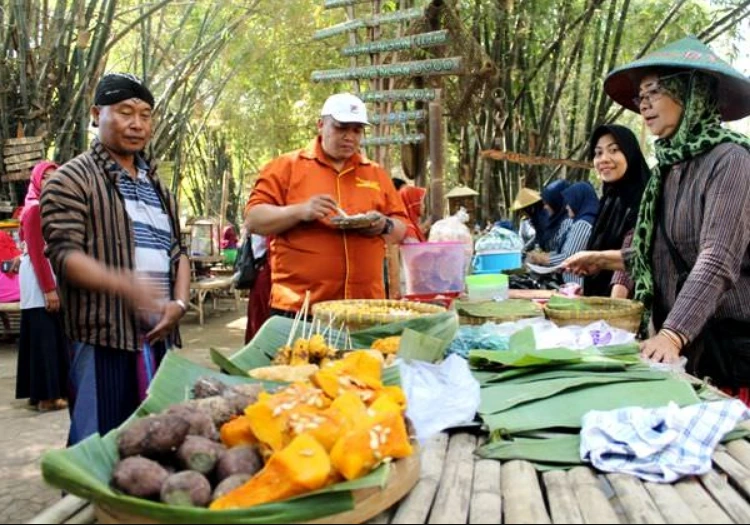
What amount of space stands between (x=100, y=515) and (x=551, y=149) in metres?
11.2

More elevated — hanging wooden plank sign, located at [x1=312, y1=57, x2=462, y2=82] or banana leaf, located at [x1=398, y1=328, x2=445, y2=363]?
hanging wooden plank sign, located at [x1=312, y1=57, x2=462, y2=82]

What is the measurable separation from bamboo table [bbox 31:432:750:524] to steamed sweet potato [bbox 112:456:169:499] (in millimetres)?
95

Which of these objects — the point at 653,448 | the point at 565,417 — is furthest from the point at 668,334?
the point at 653,448

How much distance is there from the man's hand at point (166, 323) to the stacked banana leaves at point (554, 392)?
43.6 inches

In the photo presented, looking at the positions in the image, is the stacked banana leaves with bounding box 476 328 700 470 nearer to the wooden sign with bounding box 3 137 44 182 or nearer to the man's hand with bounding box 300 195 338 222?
the man's hand with bounding box 300 195 338 222

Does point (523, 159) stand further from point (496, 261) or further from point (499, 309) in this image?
point (499, 309)

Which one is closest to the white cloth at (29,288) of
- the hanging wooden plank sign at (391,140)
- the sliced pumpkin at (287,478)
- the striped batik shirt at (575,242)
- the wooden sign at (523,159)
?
the hanging wooden plank sign at (391,140)

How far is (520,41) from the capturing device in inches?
315

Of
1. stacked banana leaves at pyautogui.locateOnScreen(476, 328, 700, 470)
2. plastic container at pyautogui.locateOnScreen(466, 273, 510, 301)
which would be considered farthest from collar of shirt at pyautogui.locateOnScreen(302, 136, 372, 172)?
stacked banana leaves at pyautogui.locateOnScreen(476, 328, 700, 470)

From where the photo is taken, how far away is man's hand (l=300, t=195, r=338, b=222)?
2.73 m

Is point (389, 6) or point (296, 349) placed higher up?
point (389, 6)

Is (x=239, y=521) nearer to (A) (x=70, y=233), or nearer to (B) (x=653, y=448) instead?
(B) (x=653, y=448)

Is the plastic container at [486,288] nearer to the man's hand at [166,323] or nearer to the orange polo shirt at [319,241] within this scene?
the orange polo shirt at [319,241]

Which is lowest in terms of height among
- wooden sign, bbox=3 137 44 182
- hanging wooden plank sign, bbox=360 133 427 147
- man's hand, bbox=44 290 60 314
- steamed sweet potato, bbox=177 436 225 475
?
man's hand, bbox=44 290 60 314
